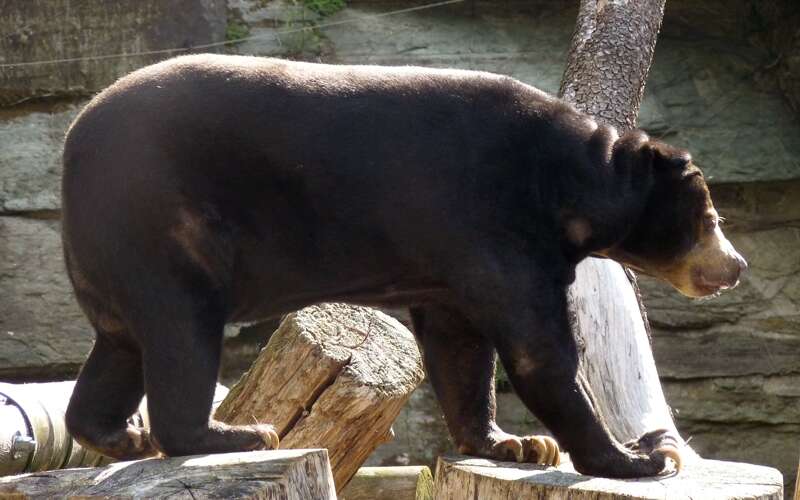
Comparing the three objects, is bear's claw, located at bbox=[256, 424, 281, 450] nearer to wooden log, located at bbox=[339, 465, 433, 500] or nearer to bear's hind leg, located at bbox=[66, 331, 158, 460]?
bear's hind leg, located at bbox=[66, 331, 158, 460]

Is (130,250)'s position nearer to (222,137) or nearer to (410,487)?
(222,137)

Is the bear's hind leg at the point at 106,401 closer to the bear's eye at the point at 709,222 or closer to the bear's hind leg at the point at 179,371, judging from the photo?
the bear's hind leg at the point at 179,371

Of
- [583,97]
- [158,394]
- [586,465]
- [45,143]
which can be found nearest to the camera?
[158,394]

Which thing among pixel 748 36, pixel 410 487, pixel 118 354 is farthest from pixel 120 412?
pixel 748 36

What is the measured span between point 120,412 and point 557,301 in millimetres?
1588

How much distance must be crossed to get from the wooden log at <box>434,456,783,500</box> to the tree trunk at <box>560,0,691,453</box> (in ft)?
3.28

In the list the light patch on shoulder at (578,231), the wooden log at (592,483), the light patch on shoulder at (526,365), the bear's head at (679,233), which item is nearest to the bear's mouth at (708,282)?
the bear's head at (679,233)

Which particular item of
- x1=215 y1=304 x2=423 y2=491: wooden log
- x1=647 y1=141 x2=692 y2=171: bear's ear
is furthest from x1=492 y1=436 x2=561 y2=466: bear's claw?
x1=647 y1=141 x2=692 y2=171: bear's ear

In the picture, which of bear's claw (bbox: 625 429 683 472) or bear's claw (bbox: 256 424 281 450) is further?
bear's claw (bbox: 625 429 683 472)

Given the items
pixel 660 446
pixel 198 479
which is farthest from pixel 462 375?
pixel 198 479

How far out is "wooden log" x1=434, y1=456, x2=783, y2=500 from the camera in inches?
143

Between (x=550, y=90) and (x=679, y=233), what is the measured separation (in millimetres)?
4225

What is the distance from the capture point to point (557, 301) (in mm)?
4047

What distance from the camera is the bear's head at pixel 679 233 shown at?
4449 mm
